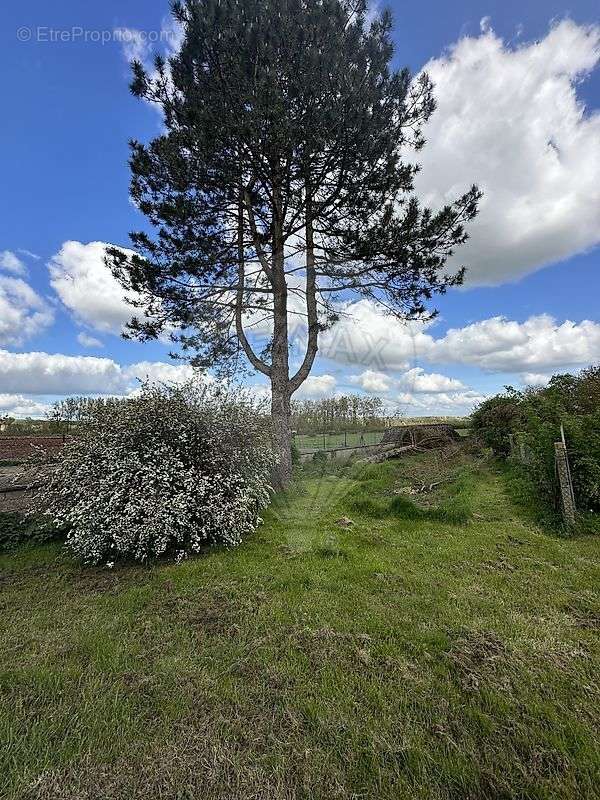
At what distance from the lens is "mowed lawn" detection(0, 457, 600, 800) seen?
1.90 metres

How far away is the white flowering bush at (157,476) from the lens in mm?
4875

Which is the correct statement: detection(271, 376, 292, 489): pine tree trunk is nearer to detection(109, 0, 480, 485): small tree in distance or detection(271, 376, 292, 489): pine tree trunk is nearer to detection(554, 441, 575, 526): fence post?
detection(109, 0, 480, 485): small tree in distance

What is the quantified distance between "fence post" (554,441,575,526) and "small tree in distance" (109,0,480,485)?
4.35m

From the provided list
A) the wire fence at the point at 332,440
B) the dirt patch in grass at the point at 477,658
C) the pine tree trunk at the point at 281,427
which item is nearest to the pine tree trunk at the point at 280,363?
the pine tree trunk at the point at 281,427

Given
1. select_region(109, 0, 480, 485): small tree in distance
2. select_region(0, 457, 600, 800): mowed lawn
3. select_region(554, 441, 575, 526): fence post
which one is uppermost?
select_region(109, 0, 480, 485): small tree in distance

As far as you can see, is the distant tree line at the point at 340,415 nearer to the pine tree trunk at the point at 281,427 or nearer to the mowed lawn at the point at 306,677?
the pine tree trunk at the point at 281,427

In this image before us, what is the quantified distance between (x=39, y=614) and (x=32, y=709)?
1.53 m

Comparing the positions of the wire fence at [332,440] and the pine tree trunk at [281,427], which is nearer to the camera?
the pine tree trunk at [281,427]

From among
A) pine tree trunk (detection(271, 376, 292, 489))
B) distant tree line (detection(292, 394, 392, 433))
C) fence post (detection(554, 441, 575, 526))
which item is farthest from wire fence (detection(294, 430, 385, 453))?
fence post (detection(554, 441, 575, 526))

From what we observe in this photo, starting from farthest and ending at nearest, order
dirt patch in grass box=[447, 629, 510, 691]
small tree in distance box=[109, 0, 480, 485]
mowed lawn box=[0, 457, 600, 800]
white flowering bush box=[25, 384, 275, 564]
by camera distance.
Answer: small tree in distance box=[109, 0, 480, 485], white flowering bush box=[25, 384, 275, 564], dirt patch in grass box=[447, 629, 510, 691], mowed lawn box=[0, 457, 600, 800]

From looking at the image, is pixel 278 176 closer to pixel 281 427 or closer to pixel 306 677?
pixel 281 427

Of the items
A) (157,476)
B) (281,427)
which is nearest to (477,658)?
(157,476)

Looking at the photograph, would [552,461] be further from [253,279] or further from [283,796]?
Result: [253,279]

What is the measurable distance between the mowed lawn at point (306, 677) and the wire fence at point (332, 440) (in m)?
9.08
